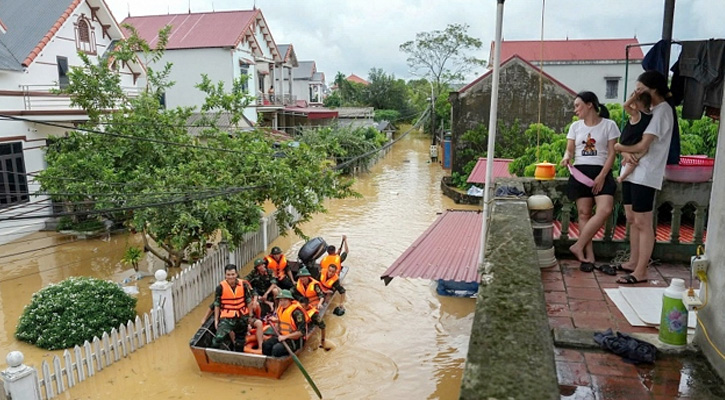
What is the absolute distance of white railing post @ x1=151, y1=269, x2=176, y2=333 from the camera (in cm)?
938

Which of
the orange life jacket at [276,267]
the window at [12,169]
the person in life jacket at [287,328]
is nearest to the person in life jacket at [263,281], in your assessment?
the orange life jacket at [276,267]

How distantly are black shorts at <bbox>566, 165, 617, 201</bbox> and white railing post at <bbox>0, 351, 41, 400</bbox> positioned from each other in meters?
6.60

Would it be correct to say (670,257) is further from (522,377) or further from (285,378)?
(285,378)

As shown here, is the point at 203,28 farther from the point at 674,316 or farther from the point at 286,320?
the point at 674,316

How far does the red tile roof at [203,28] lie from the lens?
26.7 metres

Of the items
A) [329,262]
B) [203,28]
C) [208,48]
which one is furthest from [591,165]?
[203,28]

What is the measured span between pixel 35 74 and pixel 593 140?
662 inches

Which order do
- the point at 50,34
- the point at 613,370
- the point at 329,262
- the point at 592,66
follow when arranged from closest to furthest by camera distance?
1. the point at 613,370
2. the point at 329,262
3. the point at 50,34
4. the point at 592,66

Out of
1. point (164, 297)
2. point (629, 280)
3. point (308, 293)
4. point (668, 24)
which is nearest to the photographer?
point (629, 280)

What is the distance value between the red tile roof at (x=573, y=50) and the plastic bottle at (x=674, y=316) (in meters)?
35.0

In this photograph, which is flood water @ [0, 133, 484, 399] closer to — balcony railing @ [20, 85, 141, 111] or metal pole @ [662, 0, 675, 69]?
balcony railing @ [20, 85, 141, 111]

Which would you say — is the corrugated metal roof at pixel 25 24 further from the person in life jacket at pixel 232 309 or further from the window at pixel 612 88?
the window at pixel 612 88

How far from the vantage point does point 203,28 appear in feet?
91.7

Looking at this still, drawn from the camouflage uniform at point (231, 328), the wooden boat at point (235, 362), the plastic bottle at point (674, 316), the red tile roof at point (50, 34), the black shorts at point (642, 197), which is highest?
the red tile roof at point (50, 34)
